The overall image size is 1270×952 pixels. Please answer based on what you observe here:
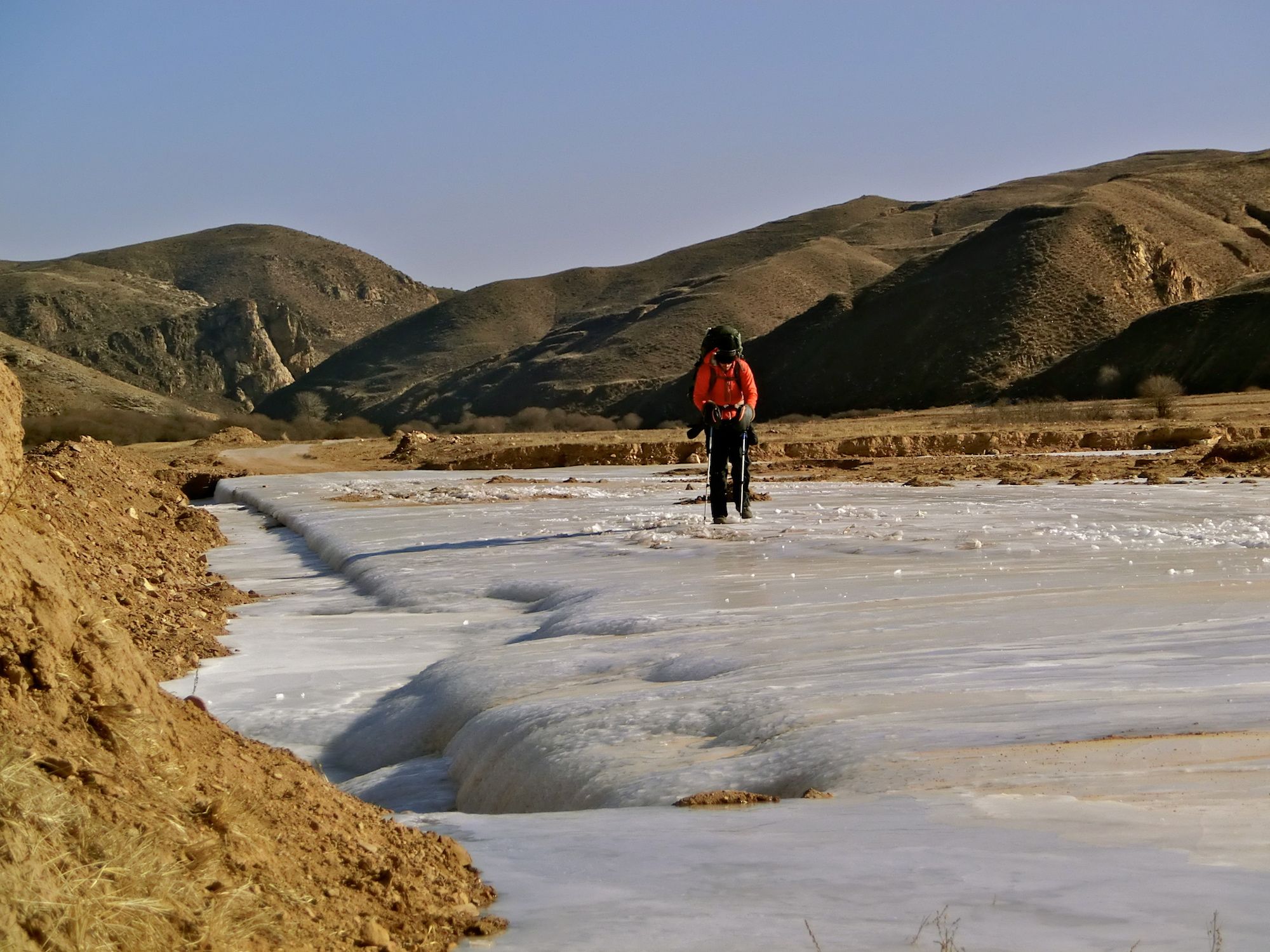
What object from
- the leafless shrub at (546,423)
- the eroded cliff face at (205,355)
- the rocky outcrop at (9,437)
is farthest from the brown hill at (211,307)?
the rocky outcrop at (9,437)

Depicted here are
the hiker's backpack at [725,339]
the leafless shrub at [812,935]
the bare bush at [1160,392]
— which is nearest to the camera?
the leafless shrub at [812,935]

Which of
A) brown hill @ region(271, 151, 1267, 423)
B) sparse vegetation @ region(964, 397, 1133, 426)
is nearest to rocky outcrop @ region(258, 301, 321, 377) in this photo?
brown hill @ region(271, 151, 1267, 423)

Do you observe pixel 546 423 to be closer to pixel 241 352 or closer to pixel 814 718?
pixel 241 352

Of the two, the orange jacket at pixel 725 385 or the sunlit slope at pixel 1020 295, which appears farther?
the sunlit slope at pixel 1020 295

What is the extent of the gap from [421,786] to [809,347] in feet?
214

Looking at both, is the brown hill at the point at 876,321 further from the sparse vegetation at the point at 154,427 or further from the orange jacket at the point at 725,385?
the orange jacket at the point at 725,385

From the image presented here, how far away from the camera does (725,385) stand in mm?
11211

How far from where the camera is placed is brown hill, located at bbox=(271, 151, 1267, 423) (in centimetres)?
6091

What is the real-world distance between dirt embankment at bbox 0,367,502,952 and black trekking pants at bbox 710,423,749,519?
7.70 metres

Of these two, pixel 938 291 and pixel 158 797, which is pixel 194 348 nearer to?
pixel 938 291

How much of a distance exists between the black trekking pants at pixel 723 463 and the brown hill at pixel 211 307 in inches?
3626

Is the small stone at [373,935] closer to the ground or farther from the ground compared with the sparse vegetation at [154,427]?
closer to the ground

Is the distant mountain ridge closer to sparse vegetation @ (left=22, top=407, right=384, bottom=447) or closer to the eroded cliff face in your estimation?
the eroded cliff face

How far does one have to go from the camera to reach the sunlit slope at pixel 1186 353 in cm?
4688
